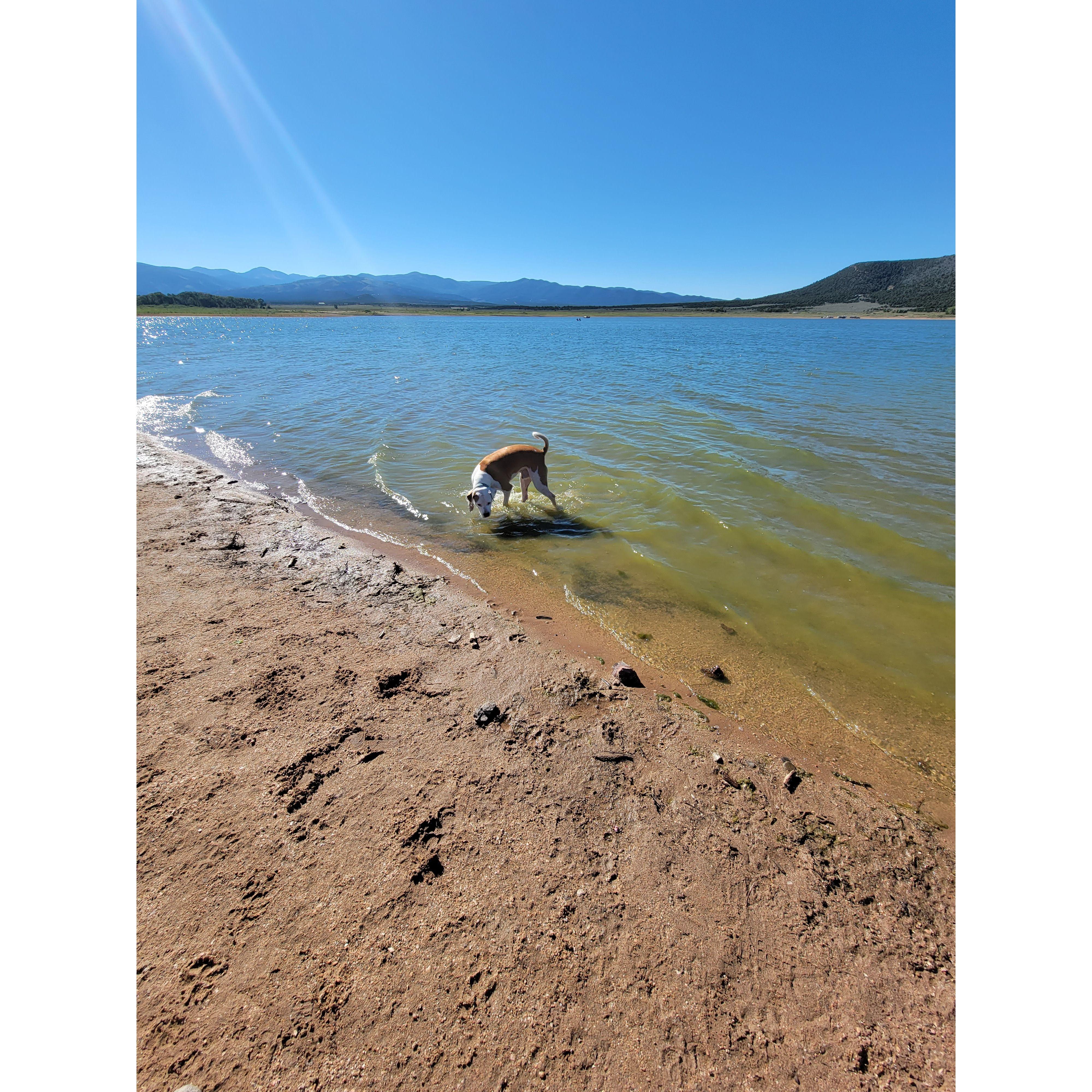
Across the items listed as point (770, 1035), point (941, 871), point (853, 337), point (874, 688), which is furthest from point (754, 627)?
Result: point (853, 337)

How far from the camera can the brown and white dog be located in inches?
323

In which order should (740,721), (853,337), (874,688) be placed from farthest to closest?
1. (853,337)
2. (874,688)
3. (740,721)

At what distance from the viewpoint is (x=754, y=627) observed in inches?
221

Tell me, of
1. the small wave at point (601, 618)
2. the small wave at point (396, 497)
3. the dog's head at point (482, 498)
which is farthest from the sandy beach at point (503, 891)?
the small wave at point (396, 497)

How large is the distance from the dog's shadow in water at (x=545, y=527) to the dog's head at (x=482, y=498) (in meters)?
0.33

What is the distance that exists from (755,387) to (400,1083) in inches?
996

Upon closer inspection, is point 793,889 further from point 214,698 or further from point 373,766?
point 214,698

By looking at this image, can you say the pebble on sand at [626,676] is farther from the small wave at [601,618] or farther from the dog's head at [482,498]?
the dog's head at [482,498]

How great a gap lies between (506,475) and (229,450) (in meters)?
9.07

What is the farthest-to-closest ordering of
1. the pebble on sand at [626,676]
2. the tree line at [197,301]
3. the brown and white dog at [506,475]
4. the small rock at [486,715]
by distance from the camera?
the tree line at [197,301] → the brown and white dog at [506,475] → the pebble on sand at [626,676] → the small rock at [486,715]

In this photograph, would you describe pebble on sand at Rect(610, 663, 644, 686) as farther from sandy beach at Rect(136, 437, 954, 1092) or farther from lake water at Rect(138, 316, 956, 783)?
lake water at Rect(138, 316, 956, 783)

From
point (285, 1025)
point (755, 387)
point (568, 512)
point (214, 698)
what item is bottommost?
point (285, 1025)

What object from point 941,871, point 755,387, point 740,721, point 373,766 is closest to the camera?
point 941,871

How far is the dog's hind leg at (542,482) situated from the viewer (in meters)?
9.00
